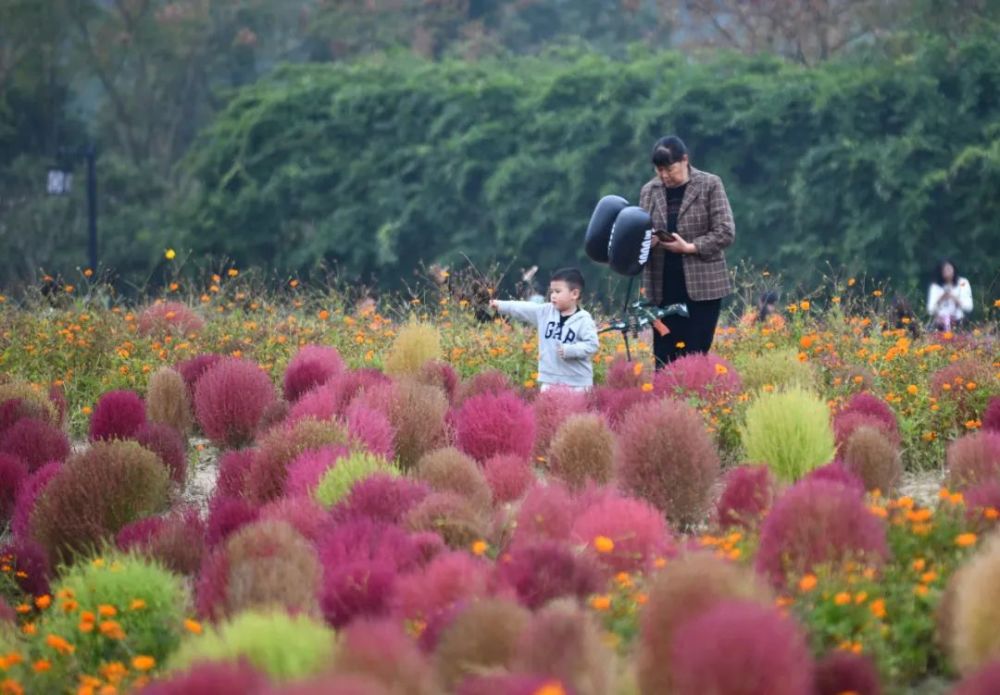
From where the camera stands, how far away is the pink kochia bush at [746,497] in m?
6.24

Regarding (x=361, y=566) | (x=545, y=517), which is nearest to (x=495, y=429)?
(x=545, y=517)

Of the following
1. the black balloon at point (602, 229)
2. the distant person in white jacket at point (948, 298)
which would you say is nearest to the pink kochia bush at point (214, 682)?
the black balloon at point (602, 229)

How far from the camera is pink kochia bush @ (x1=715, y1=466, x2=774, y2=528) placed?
6.24 meters

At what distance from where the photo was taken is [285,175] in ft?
108

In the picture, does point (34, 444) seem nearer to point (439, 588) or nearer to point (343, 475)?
point (343, 475)

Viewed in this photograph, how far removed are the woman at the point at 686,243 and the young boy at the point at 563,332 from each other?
561 mm

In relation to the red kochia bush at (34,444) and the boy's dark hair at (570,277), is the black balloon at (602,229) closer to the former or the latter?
the boy's dark hair at (570,277)

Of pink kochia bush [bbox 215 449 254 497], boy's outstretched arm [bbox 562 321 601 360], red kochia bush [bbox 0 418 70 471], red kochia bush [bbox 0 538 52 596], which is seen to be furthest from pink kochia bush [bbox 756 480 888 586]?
red kochia bush [bbox 0 418 70 471]

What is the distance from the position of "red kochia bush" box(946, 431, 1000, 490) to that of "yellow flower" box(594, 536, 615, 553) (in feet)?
5.23

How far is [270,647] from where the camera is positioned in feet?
14.9

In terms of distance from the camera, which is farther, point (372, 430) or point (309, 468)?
point (372, 430)

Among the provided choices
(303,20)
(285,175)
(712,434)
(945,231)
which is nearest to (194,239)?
(285,175)

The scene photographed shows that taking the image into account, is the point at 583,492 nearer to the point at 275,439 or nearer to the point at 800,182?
the point at 275,439

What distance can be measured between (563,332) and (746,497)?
2.93 metres
